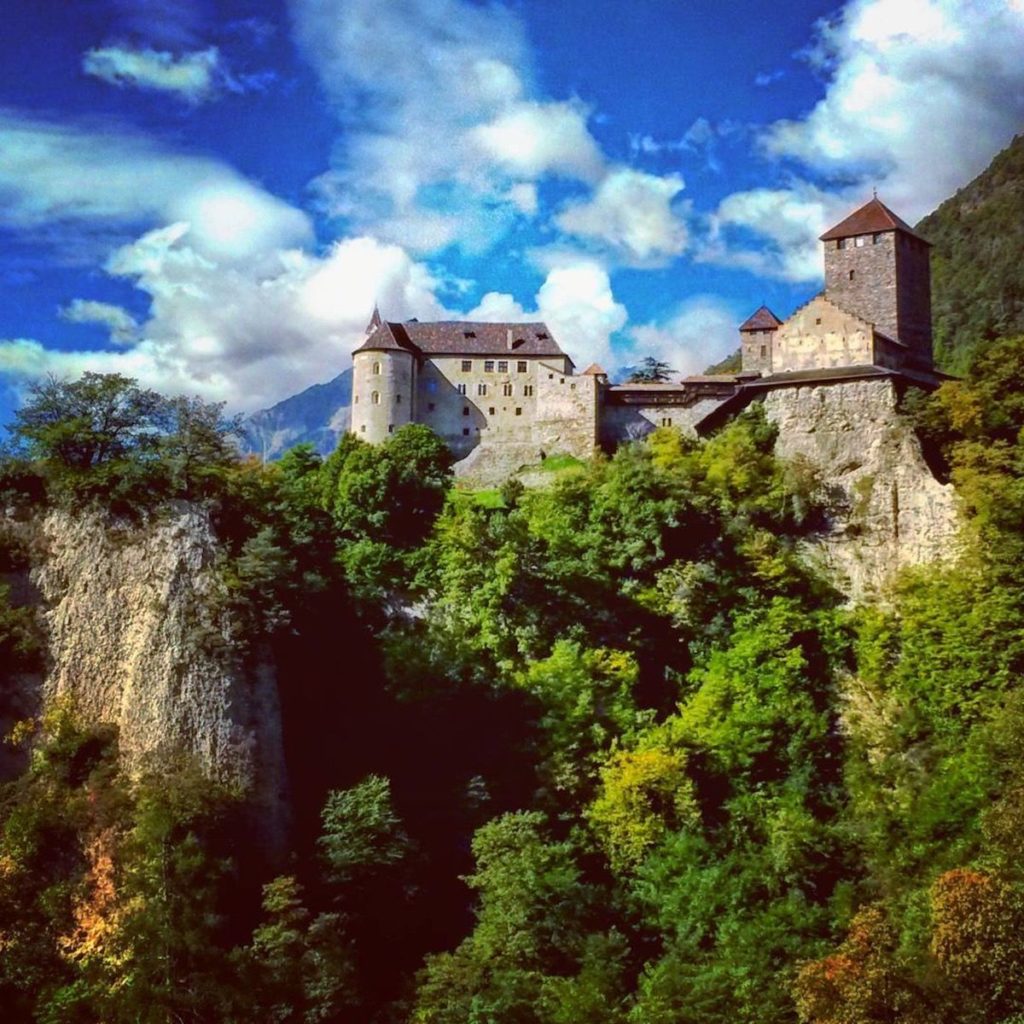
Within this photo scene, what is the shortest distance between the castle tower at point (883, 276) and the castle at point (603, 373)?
0.04 meters

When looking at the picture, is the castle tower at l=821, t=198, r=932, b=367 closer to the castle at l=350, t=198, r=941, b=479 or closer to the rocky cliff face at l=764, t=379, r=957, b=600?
the castle at l=350, t=198, r=941, b=479

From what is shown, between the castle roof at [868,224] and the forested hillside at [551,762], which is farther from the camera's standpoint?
the castle roof at [868,224]

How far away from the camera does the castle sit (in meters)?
44.9

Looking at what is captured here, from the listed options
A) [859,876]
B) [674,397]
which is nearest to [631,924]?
[859,876]

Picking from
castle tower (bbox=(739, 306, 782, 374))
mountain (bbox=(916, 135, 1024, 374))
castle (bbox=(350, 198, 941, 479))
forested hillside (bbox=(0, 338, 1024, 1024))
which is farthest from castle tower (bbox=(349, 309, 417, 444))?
mountain (bbox=(916, 135, 1024, 374))

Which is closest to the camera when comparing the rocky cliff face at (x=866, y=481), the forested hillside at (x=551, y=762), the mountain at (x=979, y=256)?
the forested hillside at (x=551, y=762)

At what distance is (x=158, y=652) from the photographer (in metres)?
34.1

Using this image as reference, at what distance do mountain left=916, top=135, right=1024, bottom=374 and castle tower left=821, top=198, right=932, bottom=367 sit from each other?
26.5 metres

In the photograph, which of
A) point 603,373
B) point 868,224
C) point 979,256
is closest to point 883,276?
point 868,224

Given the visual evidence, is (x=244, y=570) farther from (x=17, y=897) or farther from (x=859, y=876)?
(x=859, y=876)

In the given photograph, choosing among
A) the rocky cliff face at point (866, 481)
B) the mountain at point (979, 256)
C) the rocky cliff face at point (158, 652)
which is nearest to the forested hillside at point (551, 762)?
the rocky cliff face at point (158, 652)

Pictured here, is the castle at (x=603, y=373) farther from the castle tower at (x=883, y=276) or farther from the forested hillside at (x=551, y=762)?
the forested hillside at (x=551, y=762)

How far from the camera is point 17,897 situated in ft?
98.9

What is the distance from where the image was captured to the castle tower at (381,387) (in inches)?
2084
